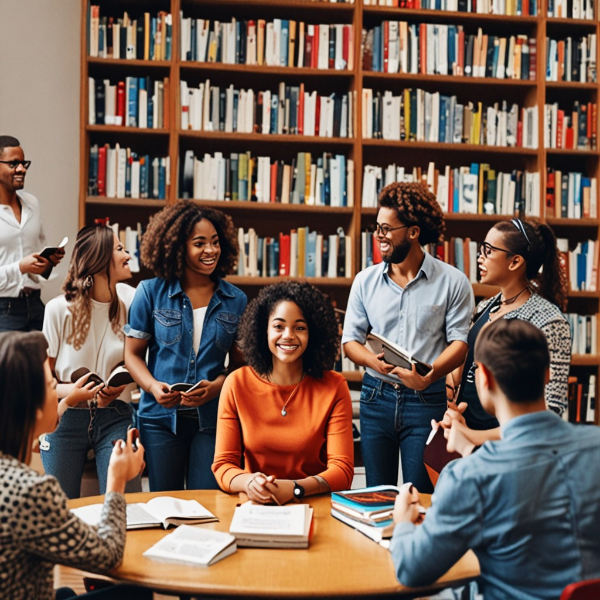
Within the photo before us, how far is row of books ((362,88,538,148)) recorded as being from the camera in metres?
4.25

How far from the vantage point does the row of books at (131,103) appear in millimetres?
4078

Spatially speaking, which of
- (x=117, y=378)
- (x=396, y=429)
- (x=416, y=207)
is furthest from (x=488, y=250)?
(x=117, y=378)

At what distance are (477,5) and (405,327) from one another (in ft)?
8.02

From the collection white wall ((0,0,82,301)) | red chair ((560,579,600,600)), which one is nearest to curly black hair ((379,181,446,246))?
red chair ((560,579,600,600))

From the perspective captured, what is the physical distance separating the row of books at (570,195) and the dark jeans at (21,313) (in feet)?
9.66

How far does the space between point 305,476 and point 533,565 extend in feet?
3.14

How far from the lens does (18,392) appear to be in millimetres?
1420

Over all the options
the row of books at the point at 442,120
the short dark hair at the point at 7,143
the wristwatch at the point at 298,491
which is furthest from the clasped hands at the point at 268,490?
the row of books at the point at 442,120

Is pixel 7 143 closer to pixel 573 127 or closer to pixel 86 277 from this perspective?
pixel 86 277

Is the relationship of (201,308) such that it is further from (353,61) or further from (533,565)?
(353,61)

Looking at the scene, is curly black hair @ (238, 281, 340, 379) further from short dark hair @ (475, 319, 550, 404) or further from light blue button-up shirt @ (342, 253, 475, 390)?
short dark hair @ (475, 319, 550, 404)

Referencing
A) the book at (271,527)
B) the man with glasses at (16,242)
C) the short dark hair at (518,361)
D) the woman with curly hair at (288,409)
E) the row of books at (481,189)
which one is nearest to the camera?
the short dark hair at (518,361)

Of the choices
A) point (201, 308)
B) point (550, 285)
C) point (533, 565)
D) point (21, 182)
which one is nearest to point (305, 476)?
point (201, 308)

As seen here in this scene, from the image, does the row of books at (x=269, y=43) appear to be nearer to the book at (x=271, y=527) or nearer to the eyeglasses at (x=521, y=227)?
the eyeglasses at (x=521, y=227)
